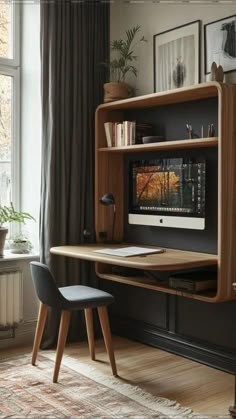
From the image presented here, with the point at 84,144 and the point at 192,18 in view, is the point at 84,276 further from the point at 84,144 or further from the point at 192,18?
the point at 192,18

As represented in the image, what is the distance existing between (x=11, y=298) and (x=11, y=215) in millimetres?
586

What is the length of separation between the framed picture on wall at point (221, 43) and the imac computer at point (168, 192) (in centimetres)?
59

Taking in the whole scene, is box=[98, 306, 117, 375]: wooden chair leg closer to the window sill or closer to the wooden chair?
the wooden chair

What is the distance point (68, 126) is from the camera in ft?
12.4

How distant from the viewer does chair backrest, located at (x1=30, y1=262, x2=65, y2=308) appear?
2.94m

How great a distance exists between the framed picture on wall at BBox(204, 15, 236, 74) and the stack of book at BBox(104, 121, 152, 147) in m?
0.60

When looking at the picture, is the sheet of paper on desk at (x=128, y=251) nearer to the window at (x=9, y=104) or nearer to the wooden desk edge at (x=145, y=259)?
the wooden desk edge at (x=145, y=259)

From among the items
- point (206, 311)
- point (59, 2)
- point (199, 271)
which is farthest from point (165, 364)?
point (59, 2)

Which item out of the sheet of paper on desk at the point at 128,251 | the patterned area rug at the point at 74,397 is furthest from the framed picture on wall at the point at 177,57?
the patterned area rug at the point at 74,397

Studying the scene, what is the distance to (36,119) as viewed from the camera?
3.90 metres

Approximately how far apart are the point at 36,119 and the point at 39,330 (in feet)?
5.06

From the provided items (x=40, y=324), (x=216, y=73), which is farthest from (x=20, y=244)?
(x=216, y=73)

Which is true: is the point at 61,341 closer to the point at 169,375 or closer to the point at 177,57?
the point at 169,375

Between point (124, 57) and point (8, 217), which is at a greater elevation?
point (124, 57)
